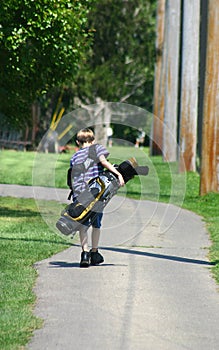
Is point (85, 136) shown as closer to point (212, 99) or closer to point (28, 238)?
point (28, 238)

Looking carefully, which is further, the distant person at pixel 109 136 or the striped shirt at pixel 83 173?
the distant person at pixel 109 136

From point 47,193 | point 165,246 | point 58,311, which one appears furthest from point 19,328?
point 47,193

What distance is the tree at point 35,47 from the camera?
58.8ft

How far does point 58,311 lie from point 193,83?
2532cm

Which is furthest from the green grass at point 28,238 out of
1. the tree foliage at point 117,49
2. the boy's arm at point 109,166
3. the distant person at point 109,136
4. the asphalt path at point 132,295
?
the tree foliage at point 117,49

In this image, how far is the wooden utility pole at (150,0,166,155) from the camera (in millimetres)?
47281

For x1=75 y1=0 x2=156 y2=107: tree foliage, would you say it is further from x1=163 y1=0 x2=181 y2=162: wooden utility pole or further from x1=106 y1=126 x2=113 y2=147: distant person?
x1=163 y1=0 x2=181 y2=162: wooden utility pole

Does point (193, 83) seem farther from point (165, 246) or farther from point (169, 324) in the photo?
point (169, 324)

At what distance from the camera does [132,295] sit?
33.3ft

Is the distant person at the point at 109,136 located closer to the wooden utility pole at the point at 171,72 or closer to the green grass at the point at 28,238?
the green grass at the point at 28,238

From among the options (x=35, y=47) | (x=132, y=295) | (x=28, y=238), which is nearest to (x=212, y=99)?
(x=35, y=47)

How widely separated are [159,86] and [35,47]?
106 ft

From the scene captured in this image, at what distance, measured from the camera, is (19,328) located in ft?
27.4

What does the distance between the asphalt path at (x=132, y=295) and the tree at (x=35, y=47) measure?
3714 mm
